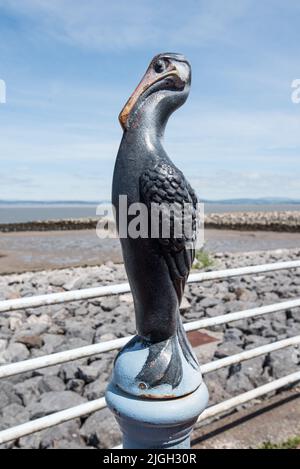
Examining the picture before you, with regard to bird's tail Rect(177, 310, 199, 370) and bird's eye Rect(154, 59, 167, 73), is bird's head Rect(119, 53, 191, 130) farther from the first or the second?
bird's tail Rect(177, 310, 199, 370)

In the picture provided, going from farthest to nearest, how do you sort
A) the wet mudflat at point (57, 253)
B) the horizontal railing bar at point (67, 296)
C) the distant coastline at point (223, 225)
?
the distant coastline at point (223, 225)
the wet mudflat at point (57, 253)
the horizontal railing bar at point (67, 296)

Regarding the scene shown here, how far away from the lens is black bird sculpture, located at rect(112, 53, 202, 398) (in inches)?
66.3

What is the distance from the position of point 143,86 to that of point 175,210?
50 centimetres

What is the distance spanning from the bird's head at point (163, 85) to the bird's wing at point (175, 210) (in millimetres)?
257

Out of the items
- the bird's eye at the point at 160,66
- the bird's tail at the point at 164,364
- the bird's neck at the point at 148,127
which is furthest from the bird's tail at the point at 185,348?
the bird's eye at the point at 160,66

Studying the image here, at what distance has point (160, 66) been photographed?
179cm

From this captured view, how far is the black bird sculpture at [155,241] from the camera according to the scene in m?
1.68

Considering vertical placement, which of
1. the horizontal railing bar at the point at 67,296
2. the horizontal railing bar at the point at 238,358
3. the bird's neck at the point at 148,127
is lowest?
the horizontal railing bar at the point at 238,358

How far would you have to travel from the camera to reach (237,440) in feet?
9.62

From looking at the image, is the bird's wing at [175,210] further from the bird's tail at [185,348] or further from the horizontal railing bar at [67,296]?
the horizontal railing bar at [67,296]

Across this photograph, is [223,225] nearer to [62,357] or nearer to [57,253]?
[57,253]

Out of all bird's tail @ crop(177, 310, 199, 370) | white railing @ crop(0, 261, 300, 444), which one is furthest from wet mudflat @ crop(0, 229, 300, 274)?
bird's tail @ crop(177, 310, 199, 370)
